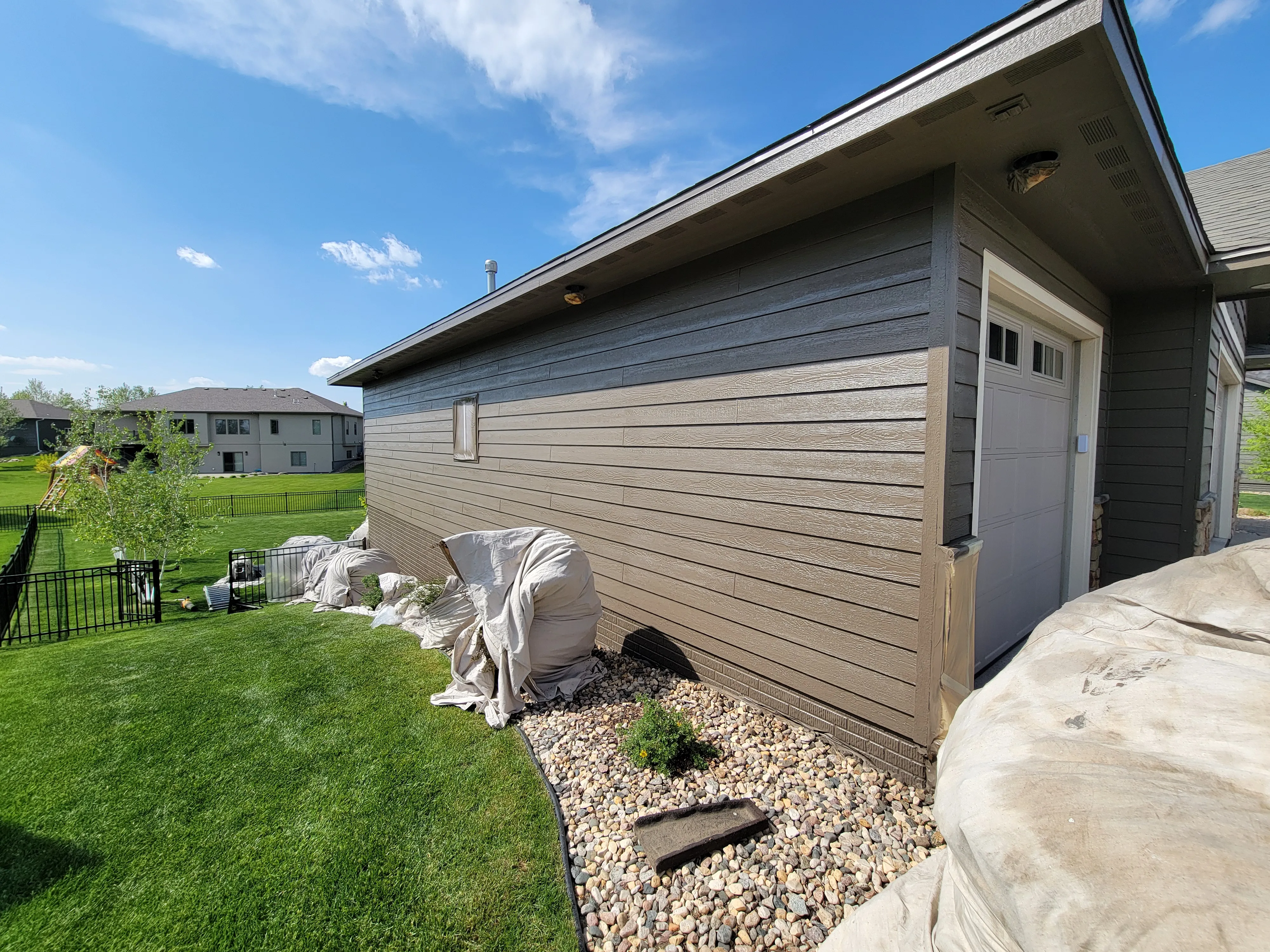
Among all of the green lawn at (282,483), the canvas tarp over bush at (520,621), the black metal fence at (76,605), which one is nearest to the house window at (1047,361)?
the canvas tarp over bush at (520,621)

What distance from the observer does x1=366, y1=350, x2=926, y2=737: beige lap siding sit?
2.75 metres

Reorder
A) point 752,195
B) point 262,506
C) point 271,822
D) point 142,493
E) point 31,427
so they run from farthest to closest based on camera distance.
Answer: point 31,427, point 262,506, point 142,493, point 752,195, point 271,822

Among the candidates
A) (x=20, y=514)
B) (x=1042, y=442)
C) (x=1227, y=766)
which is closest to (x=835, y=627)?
(x=1227, y=766)

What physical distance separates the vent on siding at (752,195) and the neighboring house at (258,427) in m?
42.8

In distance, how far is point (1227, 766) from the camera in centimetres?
89

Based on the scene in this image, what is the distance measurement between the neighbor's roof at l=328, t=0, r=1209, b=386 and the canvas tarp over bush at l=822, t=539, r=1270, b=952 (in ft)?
5.94

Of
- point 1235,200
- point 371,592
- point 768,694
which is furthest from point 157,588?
point 1235,200

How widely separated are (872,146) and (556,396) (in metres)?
3.72

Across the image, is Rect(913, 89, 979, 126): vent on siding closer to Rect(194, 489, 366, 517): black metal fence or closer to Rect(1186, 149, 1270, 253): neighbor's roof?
Rect(1186, 149, 1270, 253): neighbor's roof

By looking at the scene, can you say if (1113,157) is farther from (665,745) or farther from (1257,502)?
(1257,502)

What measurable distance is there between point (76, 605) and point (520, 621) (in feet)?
30.7

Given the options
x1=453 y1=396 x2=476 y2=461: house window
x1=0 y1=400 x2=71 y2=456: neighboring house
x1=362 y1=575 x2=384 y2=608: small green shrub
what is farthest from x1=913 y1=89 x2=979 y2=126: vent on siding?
x1=0 y1=400 x2=71 y2=456: neighboring house

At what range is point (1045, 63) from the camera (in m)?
1.88

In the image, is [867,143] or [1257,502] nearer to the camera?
[867,143]
